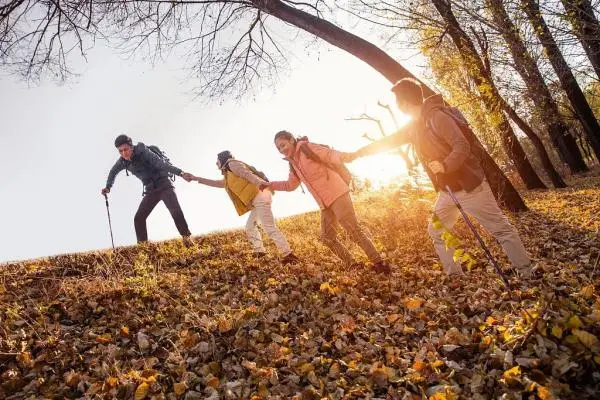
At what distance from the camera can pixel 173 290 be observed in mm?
5875

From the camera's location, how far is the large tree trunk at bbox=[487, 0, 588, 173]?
7.27 metres

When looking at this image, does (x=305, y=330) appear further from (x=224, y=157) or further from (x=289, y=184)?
(x=224, y=157)

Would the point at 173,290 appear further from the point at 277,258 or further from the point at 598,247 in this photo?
the point at 598,247

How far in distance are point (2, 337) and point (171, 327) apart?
1.78 metres

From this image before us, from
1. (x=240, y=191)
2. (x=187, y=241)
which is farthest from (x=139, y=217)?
(x=240, y=191)

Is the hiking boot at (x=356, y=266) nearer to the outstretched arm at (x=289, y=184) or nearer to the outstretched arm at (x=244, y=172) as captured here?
the outstretched arm at (x=289, y=184)

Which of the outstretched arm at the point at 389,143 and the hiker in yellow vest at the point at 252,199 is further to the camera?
the hiker in yellow vest at the point at 252,199

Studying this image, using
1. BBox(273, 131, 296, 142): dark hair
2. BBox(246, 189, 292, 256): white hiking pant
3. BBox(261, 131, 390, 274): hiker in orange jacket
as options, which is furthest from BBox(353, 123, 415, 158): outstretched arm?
BBox(246, 189, 292, 256): white hiking pant

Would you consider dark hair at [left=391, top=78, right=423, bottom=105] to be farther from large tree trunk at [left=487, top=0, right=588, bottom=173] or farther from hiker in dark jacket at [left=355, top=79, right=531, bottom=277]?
large tree trunk at [left=487, top=0, right=588, bottom=173]

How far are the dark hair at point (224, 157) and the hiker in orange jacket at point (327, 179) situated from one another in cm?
166

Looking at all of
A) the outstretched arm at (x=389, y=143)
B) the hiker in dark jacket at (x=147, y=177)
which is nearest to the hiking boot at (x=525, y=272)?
the outstretched arm at (x=389, y=143)

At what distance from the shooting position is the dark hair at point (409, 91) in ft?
15.5

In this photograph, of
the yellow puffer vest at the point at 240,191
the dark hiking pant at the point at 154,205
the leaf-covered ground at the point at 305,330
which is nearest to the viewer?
the leaf-covered ground at the point at 305,330

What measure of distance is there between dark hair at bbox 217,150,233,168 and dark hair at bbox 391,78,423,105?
12.1ft
